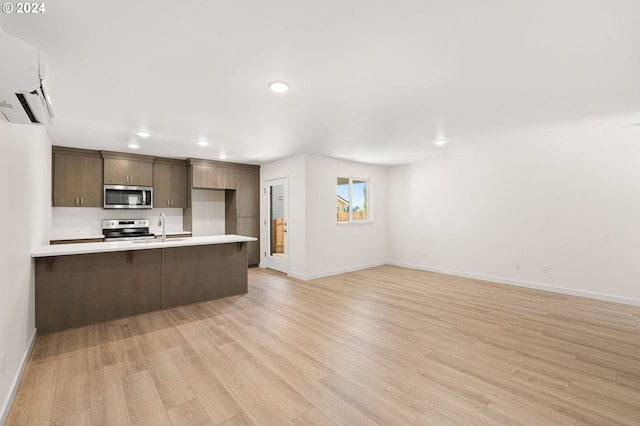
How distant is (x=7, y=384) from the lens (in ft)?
6.57

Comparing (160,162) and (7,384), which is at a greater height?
(160,162)

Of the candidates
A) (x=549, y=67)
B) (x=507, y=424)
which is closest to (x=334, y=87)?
(x=549, y=67)

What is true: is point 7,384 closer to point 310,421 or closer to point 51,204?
point 310,421

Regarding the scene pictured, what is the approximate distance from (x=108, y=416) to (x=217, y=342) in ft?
3.72

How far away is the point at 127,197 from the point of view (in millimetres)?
5602

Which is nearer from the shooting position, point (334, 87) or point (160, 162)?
point (334, 87)

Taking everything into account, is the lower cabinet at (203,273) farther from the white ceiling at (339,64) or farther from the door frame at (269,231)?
the white ceiling at (339,64)

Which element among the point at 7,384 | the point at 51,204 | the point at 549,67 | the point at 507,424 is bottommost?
the point at 507,424

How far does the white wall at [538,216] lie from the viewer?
431 centimetres

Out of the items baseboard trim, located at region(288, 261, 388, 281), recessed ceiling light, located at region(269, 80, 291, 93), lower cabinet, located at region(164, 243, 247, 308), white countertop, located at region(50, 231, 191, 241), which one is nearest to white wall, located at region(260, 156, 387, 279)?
baseboard trim, located at region(288, 261, 388, 281)

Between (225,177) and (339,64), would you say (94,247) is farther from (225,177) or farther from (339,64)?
(339,64)

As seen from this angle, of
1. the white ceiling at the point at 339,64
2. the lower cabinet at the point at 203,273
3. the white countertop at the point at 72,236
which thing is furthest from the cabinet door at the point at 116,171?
the lower cabinet at the point at 203,273

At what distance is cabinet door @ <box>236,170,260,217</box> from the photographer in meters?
6.76

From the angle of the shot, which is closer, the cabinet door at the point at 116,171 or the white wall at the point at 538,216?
the white wall at the point at 538,216
